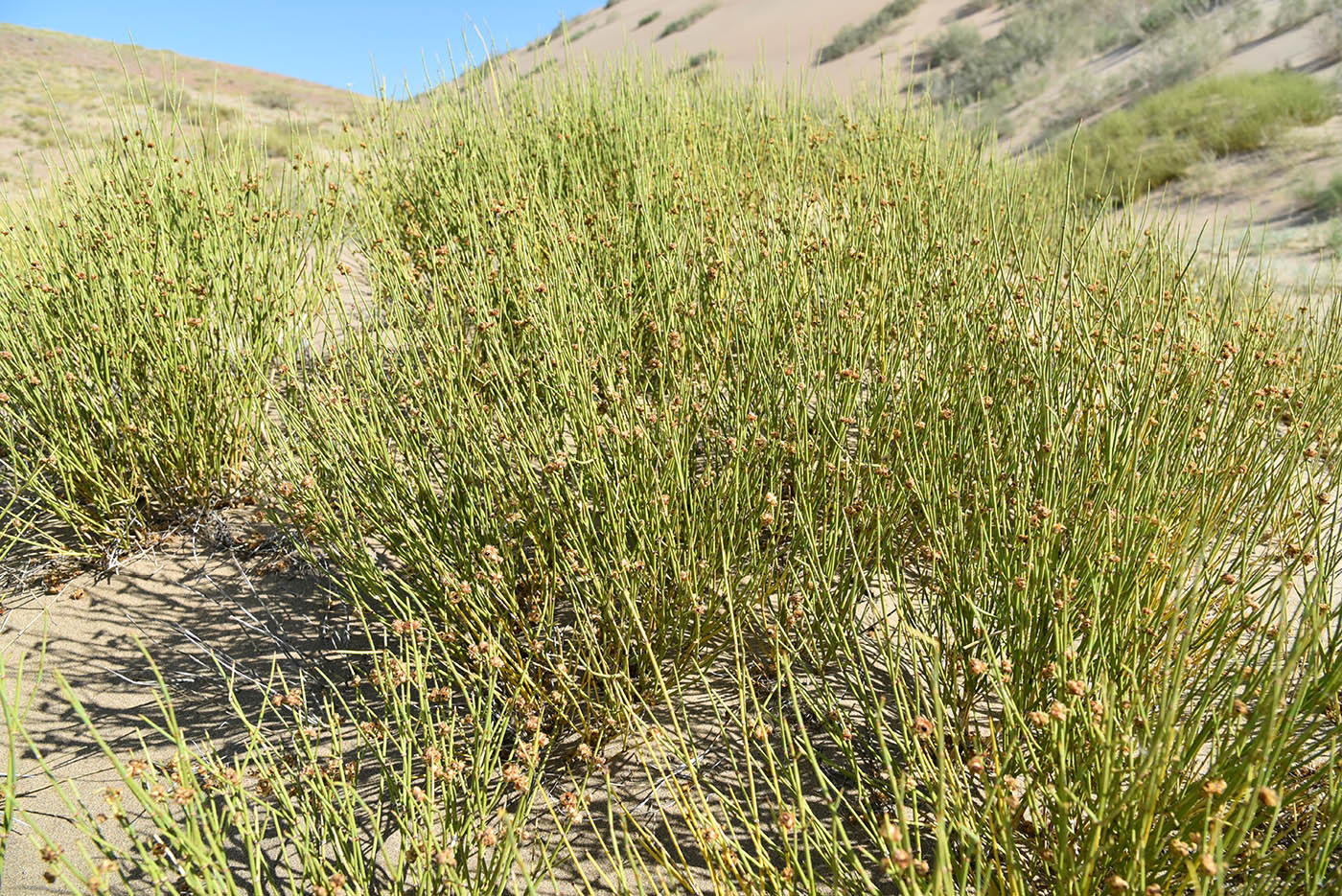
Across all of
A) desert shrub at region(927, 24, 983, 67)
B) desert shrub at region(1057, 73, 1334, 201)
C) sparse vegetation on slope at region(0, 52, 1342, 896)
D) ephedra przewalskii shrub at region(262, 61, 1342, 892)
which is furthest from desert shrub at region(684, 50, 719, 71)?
desert shrub at region(927, 24, 983, 67)

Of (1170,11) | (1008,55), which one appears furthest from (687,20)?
(1170,11)

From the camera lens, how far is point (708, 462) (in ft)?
6.50

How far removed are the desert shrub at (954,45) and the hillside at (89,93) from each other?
11.3m

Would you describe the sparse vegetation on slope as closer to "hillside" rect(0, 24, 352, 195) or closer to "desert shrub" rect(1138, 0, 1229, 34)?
"hillside" rect(0, 24, 352, 195)

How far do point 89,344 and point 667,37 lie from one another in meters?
33.0

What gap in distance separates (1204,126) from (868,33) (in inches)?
626

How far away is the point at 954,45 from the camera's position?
1569cm

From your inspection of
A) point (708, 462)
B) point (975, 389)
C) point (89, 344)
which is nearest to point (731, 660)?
point (708, 462)

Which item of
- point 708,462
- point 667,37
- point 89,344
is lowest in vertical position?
point 708,462

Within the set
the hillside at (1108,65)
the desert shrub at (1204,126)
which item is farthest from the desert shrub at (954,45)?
the desert shrub at (1204,126)

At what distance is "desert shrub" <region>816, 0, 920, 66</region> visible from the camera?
68.7 ft

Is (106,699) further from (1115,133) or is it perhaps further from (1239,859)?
(1115,133)

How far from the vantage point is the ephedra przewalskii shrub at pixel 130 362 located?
8.52ft

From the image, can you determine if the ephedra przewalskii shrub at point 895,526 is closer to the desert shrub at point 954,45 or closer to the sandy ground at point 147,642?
the sandy ground at point 147,642
